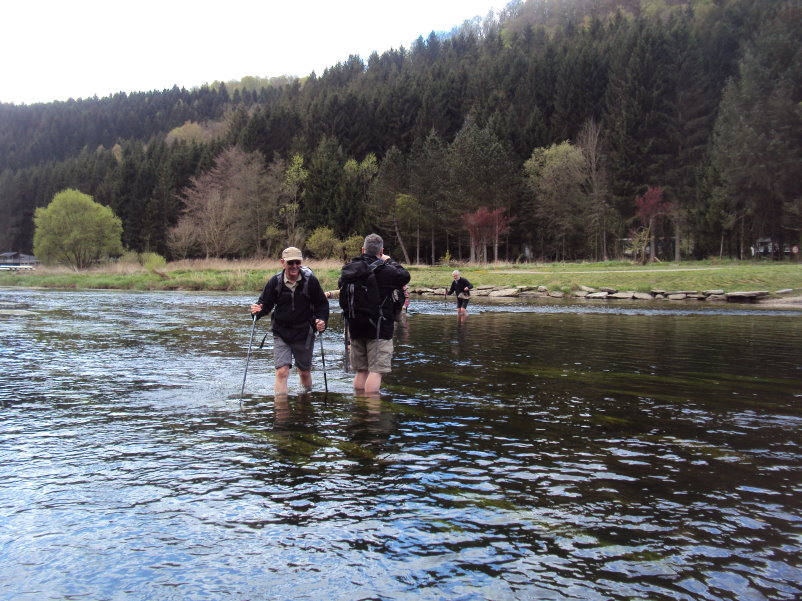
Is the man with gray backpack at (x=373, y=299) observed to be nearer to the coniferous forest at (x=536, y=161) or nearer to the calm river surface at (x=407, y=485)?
the calm river surface at (x=407, y=485)

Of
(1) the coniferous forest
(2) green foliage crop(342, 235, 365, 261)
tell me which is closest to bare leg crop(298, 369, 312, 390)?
(1) the coniferous forest

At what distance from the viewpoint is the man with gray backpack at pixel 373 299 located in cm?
956

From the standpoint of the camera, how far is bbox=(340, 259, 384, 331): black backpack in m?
9.53

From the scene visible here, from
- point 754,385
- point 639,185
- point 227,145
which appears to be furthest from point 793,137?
point 227,145

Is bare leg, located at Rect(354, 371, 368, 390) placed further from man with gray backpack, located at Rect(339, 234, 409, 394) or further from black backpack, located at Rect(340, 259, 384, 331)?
black backpack, located at Rect(340, 259, 384, 331)

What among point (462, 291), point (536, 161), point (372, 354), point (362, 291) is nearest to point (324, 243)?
point (536, 161)

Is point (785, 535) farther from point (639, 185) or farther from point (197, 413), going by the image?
point (639, 185)

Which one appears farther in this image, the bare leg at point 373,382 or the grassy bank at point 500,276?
the grassy bank at point 500,276

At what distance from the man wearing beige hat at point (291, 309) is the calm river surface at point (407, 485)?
2.64 ft

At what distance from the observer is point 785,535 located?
4.82 m

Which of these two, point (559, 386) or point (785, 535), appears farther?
point (559, 386)

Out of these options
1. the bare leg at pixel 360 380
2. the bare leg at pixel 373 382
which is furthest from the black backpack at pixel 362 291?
the bare leg at pixel 360 380

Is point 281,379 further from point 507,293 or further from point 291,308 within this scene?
point 507,293

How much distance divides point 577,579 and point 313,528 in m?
2.00
